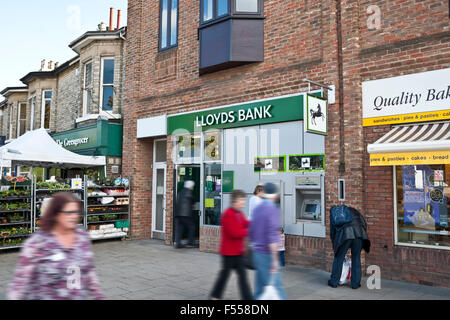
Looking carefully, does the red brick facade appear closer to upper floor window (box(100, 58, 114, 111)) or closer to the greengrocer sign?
upper floor window (box(100, 58, 114, 111))

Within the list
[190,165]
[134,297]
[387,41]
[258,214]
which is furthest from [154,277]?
[387,41]

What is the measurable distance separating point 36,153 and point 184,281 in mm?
6829

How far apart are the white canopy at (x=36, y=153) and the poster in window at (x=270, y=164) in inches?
243

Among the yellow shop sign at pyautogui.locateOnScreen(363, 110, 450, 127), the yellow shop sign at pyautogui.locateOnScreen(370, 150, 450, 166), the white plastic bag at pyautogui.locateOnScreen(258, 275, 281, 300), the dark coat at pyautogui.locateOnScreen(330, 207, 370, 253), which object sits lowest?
the white plastic bag at pyautogui.locateOnScreen(258, 275, 281, 300)

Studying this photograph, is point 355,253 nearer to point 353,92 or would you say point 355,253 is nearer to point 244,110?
point 353,92

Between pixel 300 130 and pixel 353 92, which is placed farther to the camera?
pixel 300 130

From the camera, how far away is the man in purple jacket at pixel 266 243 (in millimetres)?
4812

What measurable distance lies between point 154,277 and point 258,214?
11.7ft

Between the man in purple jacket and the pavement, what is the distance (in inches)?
54.9

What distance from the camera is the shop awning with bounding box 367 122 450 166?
20.4 feet

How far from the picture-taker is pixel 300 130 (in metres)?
8.73

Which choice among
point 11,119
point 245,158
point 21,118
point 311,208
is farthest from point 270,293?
point 11,119

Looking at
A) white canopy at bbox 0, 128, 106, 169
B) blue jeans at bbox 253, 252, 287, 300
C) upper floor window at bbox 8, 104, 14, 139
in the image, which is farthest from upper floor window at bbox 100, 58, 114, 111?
upper floor window at bbox 8, 104, 14, 139

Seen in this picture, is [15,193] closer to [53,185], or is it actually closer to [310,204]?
[53,185]
